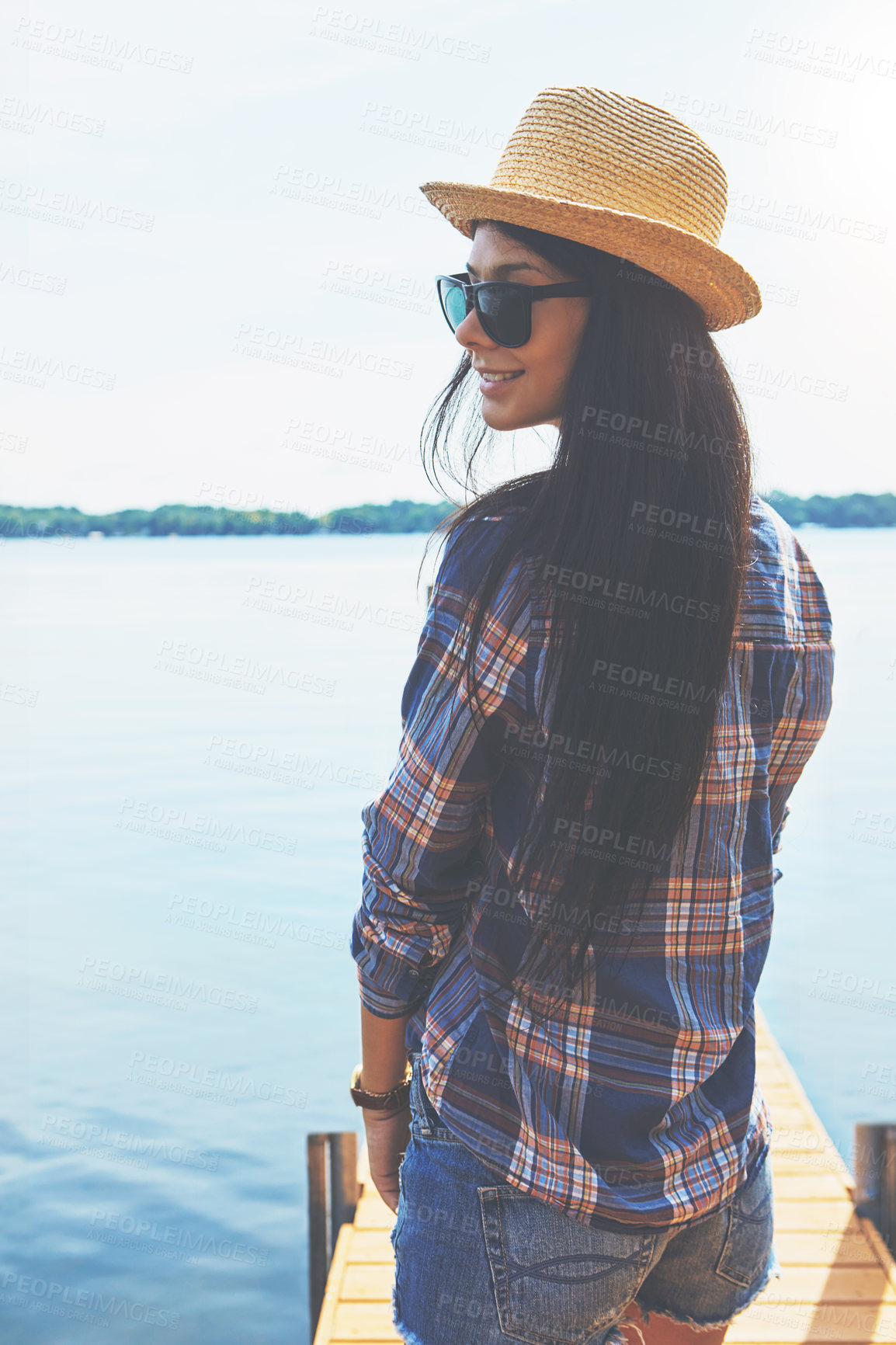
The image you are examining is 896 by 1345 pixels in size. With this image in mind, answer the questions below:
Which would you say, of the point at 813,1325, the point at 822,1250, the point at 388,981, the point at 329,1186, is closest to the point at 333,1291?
the point at 329,1186

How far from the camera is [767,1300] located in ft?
7.66

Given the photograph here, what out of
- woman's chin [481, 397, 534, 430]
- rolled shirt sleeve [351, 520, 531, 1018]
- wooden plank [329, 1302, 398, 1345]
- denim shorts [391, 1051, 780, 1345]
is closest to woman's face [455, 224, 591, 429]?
woman's chin [481, 397, 534, 430]

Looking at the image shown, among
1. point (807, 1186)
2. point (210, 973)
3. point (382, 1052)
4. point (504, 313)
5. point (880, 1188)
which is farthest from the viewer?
point (210, 973)

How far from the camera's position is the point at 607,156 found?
1.02 metres

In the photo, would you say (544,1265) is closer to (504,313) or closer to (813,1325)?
(504,313)

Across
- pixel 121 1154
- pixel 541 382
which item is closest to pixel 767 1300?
pixel 541 382

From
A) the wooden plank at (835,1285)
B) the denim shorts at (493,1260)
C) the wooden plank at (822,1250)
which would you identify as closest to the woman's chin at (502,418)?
the denim shorts at (493,1260)

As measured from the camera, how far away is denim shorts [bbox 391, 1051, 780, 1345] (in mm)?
904

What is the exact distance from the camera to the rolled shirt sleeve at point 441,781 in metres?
0.89

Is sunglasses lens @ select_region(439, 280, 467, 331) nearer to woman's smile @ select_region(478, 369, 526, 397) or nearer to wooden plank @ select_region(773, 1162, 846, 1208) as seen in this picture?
woman's smile @ select_region(478, 369, 526, 397)

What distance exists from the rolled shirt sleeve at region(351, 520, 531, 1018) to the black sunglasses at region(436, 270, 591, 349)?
0.20 metres

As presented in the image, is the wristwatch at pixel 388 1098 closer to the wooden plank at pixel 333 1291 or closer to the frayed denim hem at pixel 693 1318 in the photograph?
the frayed denim hem at pixel 693 1318

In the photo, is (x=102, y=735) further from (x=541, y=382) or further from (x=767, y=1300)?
(x=541, y=382)

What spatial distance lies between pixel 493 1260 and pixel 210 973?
724 cm
